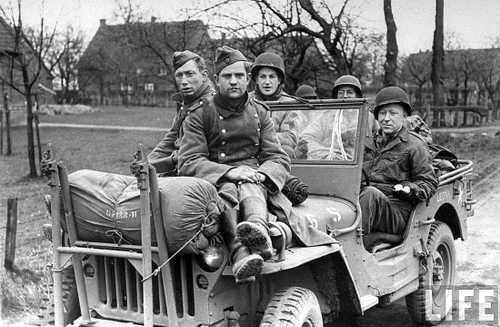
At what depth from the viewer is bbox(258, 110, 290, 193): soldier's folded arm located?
13.2ft

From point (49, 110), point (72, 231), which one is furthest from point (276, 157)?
point (49, 110)

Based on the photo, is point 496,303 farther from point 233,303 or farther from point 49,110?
point 49,110

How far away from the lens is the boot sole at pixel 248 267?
3.27 meters

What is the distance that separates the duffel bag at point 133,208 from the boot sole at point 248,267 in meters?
0.22

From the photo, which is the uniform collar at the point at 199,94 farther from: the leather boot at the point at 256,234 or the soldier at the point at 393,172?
the soldier at the point at 393,172

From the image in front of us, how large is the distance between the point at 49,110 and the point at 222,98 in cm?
3886

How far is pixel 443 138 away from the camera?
18984 mm

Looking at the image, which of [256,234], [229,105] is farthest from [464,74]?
[256,234]

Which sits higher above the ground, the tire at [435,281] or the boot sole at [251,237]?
the boot sole at [251,237]

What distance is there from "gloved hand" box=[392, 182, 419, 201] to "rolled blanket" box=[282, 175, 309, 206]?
44.5 inches

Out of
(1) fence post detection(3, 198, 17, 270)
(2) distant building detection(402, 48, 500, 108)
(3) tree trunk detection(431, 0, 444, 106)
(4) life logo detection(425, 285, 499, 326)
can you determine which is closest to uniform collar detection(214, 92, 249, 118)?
(4) life logo detection(425, 285, 499, 326)

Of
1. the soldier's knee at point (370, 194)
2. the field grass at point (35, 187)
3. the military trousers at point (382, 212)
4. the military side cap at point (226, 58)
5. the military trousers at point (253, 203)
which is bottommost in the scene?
the field grass at point (35, 187)

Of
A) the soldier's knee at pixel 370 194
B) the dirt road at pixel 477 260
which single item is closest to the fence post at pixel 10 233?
the dirt road at pixel 477 260

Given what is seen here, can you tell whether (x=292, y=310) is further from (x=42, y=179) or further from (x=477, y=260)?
(x=42, y=179)
